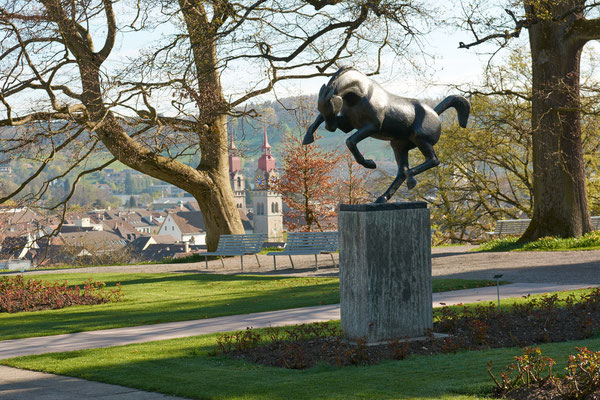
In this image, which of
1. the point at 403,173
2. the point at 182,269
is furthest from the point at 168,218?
the point at 403,173

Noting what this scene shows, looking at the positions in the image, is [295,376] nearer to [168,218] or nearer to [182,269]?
[182,269]

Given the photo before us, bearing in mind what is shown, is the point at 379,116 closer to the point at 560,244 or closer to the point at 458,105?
the point at 458,105

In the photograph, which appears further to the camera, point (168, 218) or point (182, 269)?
point (168, 218)

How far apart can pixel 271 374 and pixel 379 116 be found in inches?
137

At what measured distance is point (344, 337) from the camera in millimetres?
8625

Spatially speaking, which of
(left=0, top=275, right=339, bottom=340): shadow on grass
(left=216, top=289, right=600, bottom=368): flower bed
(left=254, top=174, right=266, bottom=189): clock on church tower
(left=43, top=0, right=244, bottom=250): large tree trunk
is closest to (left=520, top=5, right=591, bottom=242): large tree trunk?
(left=0, top=275, right=339, bottom=340): shadow on grass

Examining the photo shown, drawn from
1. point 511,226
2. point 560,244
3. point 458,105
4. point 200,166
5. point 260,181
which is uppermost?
point 260,181

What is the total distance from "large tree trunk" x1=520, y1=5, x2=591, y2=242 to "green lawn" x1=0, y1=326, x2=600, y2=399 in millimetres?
13130

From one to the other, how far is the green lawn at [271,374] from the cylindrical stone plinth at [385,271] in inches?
35.5

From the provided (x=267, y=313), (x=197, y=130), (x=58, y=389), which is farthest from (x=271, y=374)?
(x=197, y=130)

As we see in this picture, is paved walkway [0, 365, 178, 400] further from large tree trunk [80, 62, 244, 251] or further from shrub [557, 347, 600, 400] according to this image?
large tree trunk [80, 62, 244, 251]

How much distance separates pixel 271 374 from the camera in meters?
7.05

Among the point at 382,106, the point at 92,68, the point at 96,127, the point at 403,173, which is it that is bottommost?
the point at 403,173

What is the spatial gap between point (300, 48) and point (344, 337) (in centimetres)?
1241
